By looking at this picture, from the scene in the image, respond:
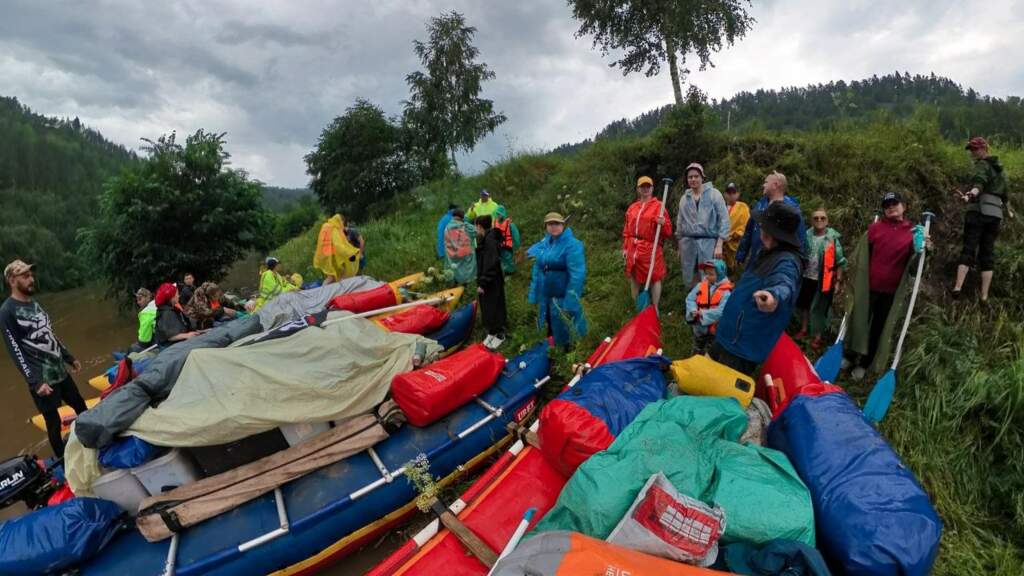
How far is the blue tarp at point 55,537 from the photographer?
8.38 ft

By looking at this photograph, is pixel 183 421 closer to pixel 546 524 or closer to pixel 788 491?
pixel 546 524

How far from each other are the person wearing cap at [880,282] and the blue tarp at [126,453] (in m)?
5.69

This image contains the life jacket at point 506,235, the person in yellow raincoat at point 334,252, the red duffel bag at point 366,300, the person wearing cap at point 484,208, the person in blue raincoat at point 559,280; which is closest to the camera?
the person in blue raincoat at point 559,280

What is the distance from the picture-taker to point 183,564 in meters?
2.78

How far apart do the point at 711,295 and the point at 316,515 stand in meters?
3.63

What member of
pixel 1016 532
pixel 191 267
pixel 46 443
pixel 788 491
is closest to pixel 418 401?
pixel 788 491

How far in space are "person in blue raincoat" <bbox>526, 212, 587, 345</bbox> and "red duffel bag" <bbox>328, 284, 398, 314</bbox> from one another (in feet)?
7.83

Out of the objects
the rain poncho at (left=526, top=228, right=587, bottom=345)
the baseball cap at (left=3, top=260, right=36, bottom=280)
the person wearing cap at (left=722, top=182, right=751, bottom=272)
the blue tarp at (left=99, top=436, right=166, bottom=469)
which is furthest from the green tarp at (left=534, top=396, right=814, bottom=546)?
the baseball cap at (left=3, top=260, right=36, bottom=280)

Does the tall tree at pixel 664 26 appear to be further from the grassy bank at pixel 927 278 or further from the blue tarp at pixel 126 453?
the blue tarp at pixel 126 453

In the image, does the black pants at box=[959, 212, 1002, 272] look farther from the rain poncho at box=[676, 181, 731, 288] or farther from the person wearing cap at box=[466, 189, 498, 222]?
the person wearing cap at box=[466, 189, 498, 222]

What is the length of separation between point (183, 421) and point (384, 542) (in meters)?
1.71

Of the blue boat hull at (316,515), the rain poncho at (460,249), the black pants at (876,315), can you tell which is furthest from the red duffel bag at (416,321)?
the black pants at (876,315)

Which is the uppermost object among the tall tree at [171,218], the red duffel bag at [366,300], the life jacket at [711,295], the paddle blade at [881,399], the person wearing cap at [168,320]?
the tall tree at [171,218]

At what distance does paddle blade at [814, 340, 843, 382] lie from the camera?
3.68 metres
